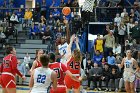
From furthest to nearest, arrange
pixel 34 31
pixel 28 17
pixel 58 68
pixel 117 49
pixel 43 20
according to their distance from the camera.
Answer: pixel 28 17, pixel 43 20, pixel 34 31, pixel 117 49, pixel 58 68

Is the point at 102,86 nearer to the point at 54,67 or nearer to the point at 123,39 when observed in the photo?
the point at 123,39

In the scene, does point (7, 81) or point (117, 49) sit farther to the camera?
point (117, 49)

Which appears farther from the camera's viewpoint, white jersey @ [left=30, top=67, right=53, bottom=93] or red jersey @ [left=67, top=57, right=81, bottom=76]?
red jersey @ [left=67, top=57, right=81, bottom=76]

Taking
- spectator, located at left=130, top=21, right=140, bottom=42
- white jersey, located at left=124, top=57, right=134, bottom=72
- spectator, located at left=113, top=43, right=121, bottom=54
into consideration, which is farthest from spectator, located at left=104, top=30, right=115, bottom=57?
white jersey, located at left=124, top=57, right=134, bottom=72

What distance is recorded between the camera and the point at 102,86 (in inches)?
768

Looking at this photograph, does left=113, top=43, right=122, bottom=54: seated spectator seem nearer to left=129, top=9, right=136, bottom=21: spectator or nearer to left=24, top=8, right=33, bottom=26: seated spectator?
A: left=129, top=9, right=136, bottom=21: spectator

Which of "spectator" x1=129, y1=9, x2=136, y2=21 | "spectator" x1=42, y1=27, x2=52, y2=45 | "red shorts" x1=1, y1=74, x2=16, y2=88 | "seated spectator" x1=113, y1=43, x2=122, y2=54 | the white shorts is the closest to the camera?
"red shorts" x1=1, y1=74, x2=16, y2=88

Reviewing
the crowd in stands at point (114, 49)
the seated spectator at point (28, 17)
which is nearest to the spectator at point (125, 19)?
the crowd in stands at point (114, 49)

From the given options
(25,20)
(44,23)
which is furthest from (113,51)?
(25,20)

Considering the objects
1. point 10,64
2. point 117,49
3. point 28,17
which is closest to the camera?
point 10,64

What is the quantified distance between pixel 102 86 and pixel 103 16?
6214 millimetres

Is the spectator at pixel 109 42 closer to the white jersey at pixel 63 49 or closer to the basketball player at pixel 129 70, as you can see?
the basketball player at pixel 129 70

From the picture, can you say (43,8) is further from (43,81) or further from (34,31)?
(43,81)

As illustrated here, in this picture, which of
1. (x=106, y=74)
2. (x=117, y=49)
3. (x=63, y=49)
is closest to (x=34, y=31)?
(x=117, y=49)
